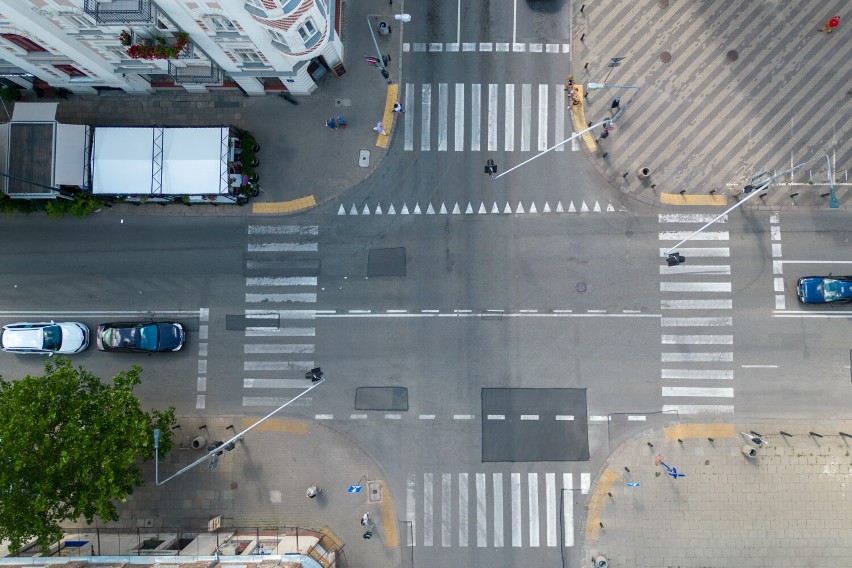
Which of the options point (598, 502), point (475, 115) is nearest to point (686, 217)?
point (475, 115)

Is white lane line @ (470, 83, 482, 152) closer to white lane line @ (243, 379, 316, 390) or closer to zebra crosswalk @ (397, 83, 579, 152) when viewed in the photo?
zebra crosswalk @ (397, 83, 579, 152)

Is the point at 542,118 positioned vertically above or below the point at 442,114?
below

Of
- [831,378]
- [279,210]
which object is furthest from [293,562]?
[831,378]

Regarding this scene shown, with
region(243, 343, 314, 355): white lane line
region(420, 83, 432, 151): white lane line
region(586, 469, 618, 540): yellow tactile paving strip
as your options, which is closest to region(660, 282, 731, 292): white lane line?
region(586, 469, 618, 540): yellow tactile paving strip

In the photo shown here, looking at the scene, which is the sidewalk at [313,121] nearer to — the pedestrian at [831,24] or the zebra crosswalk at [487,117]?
the zebra crosswalk at [487,117]

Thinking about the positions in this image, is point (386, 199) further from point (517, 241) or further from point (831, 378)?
point (831, 378)

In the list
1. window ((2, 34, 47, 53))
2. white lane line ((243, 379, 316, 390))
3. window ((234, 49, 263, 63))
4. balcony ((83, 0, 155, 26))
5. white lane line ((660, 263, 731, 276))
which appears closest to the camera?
balcony ((83, 0, 155, 26))

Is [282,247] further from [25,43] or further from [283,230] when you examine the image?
[25,43]
